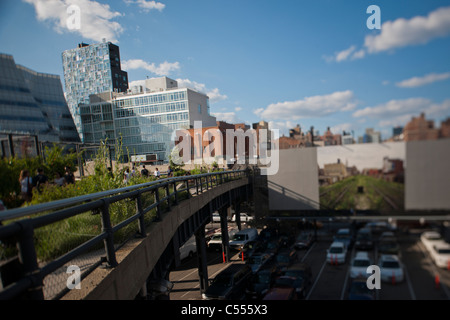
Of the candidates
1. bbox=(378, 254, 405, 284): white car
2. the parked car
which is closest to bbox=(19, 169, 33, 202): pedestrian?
bbox=(378, 254, 405, 284): white car

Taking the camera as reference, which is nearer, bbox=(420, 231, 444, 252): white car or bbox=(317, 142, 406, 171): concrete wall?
bbox=(317, 142, 406, 171): concrete wall

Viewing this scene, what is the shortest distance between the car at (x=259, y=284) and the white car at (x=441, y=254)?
8.46 meters

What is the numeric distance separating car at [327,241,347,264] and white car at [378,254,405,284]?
11.3 ft

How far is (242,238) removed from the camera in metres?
20.8

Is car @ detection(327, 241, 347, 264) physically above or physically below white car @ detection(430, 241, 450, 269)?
below

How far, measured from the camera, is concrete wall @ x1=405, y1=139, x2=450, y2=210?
14.8 feet

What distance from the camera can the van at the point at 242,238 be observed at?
66.4ft

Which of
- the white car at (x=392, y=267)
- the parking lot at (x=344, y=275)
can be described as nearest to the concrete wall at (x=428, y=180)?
the parking lot at (x=344, y=275)

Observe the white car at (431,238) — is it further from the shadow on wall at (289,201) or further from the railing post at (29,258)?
the railing post at (29,258)

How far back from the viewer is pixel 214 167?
27484mm

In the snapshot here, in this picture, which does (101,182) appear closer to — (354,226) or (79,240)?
(79,240)

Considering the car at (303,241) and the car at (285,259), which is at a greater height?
the car at (303,241)

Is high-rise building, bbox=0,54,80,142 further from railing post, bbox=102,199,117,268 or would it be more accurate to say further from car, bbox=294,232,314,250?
car, bbox=294,232,314,250

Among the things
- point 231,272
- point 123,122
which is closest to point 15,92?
point 123,122
